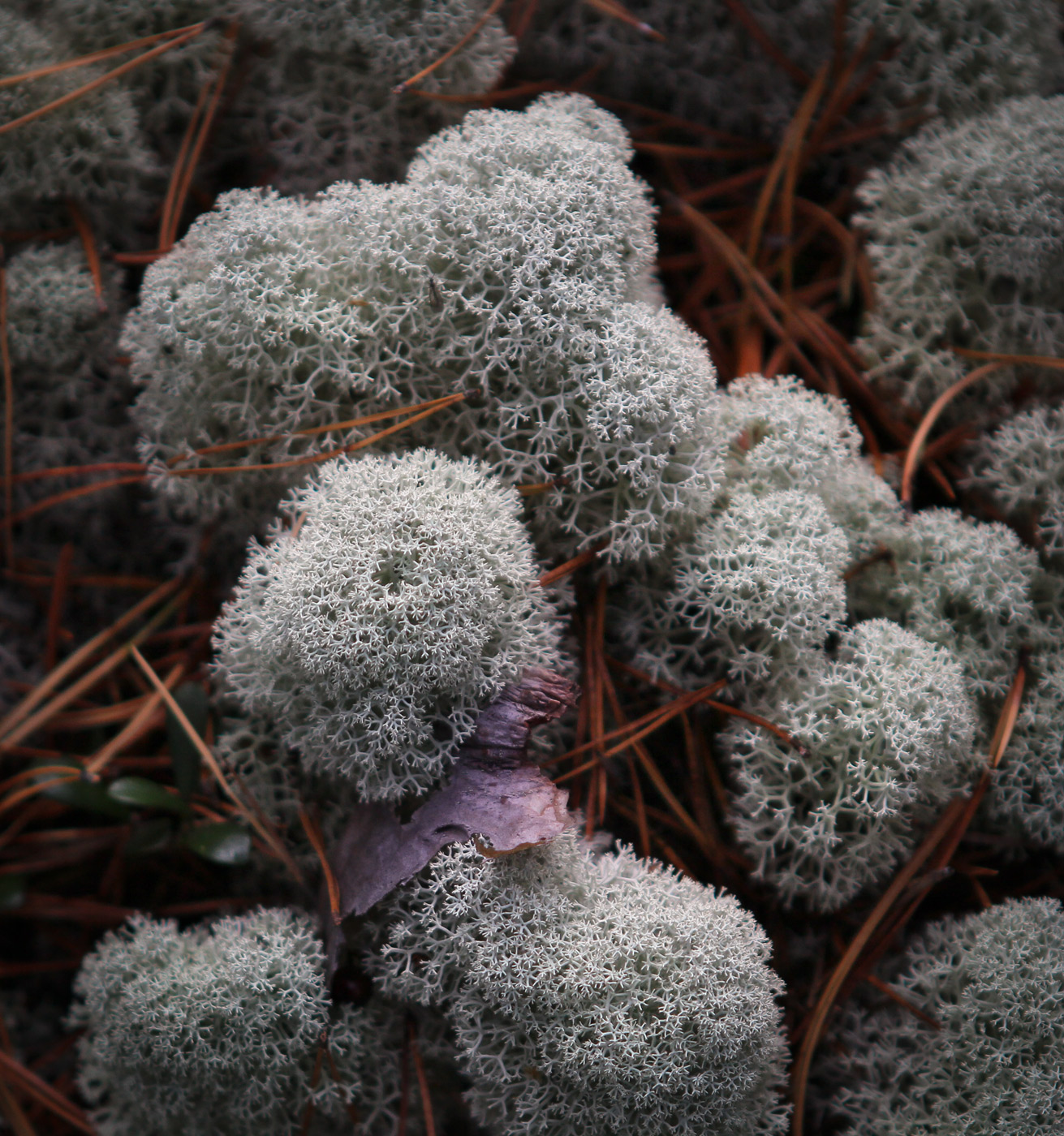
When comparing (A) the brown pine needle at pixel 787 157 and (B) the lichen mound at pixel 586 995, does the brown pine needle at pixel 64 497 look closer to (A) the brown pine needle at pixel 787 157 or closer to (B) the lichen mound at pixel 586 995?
(B) the lichen mound at pixel 586 995

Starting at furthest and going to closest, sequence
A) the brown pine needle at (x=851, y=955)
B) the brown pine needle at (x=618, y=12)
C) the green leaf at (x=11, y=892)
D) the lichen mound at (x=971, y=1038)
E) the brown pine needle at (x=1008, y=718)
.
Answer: the brown pine needle at (x=618, y=12)
the green leaf at (x=11, y=892)
the brown pine needle at (x=1008, y=718)
the brown pine needle at (x=851, y=955)
the lichen mound at (x=971, y=1038)

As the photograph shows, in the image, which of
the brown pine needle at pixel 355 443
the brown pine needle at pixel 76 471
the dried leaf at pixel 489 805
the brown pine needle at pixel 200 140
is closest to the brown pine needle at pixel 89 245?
the brown pine needle at pixel 200 140

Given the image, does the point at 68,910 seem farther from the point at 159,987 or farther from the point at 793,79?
the point at 793,79

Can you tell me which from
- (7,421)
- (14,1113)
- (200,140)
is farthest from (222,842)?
(200,140)

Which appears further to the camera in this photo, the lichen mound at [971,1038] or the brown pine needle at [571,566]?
the brown pine needle at [571,566]

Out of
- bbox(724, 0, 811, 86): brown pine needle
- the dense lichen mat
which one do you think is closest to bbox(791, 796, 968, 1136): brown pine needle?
the dense lichen mat

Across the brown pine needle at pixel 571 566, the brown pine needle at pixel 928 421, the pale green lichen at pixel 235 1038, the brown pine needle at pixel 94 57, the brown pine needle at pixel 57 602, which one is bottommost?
the pale green lichen at pixel 235 1038

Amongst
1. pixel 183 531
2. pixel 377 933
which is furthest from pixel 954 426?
pixel 183 531
